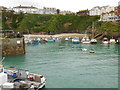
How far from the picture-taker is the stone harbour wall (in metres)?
47.6

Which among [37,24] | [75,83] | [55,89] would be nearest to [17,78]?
[55,89]

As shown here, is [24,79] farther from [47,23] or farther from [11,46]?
[47,23]

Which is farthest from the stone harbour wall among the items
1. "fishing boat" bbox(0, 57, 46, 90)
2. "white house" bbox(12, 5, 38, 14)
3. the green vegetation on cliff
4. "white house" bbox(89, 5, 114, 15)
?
"white house" bbox(12, 5, 38, 14)

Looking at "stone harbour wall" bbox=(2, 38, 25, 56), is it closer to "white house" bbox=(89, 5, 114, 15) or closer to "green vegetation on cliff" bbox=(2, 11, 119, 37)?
"green vegetation on cliff" bbox=(2, 11, 119, 37)

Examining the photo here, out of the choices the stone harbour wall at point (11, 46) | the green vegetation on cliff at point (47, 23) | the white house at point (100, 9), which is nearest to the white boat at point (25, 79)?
the stone harbour wall at point (11, 46)

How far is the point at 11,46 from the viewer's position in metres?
48.0

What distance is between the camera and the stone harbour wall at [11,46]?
47.6m

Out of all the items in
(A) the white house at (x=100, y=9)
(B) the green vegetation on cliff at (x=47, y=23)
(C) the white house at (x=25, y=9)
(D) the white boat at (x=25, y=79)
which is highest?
(C) the white house at (x=25, y=9)

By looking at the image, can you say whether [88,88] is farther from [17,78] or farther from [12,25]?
[12,25]

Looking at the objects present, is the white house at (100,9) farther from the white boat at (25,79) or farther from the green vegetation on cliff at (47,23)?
the white boat at (25,79)

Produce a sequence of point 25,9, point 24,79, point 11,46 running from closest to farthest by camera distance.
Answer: point 24,79
point 11,46
point 25,9

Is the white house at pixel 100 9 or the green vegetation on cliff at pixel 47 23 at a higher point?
the white house at pixel 100 9

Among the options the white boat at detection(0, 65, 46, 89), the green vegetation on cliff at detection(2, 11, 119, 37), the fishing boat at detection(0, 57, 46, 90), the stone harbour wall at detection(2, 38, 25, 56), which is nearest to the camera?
the fishing boat at detection(0, 57, 46, 90)

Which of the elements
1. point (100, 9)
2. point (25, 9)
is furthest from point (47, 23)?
point (25, 9)
